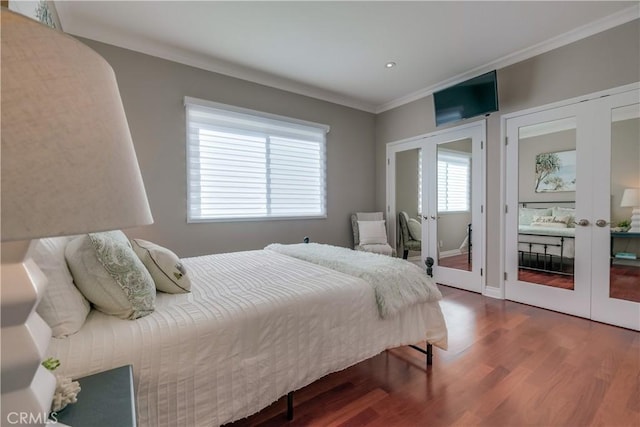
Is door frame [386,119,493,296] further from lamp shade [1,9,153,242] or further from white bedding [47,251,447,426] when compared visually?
lamp shade [1,9,153,242]

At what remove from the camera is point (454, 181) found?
388cm

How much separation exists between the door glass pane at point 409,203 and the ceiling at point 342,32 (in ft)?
4.10

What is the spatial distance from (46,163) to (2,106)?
0.08 m

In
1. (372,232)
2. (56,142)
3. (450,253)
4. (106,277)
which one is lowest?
(450,253)

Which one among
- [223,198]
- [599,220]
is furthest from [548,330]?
[223,198]

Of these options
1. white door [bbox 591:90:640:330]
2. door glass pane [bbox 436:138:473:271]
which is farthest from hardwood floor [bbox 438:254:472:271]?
white door [bbox 591:90:640:330]

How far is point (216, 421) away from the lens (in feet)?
3.93

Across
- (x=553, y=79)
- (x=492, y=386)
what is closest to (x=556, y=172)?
(x=553, y=79)

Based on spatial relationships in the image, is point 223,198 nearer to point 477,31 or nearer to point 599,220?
point 477,31

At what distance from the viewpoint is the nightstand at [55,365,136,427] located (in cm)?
71

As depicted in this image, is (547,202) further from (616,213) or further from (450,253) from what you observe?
(450,253)

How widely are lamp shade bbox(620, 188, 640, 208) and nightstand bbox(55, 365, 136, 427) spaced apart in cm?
379

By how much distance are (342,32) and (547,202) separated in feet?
9.08

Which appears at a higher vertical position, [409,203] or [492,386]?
[409,203]
